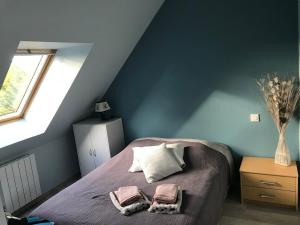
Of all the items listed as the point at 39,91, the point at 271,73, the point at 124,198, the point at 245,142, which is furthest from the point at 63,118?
the point at 271,73

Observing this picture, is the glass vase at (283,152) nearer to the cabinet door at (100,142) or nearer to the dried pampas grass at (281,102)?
the dried pampas grass at (281,102)

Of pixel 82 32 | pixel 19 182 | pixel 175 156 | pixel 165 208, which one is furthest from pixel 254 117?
pixel 19 182

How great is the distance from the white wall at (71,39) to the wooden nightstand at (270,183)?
196 cm

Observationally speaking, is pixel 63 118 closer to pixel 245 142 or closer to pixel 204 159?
pixel 204 159

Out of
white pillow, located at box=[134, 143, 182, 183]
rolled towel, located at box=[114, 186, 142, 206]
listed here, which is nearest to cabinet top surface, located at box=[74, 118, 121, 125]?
white pillow, located at box=[134, 143, 182, 183]

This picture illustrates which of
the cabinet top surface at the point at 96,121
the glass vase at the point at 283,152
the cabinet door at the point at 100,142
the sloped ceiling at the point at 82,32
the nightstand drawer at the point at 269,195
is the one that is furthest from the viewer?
the cabinet top surface at the point at 96,121

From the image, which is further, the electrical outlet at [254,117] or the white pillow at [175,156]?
the electrical outlet at [254,117]

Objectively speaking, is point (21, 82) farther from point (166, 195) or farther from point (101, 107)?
point (166, 195)

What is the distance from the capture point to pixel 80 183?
2.92 meters

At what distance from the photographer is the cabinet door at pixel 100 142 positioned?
3769 mm

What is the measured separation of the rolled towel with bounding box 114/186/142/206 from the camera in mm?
2330

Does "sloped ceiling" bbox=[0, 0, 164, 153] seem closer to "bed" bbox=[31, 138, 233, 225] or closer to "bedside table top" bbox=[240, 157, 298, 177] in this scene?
"bed" bbox=[31, 138, 233, 225]

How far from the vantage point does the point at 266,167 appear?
299 cm

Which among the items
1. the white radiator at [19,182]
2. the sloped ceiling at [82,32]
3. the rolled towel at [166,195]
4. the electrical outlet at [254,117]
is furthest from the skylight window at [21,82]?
the electrical outlet at [254,117]
